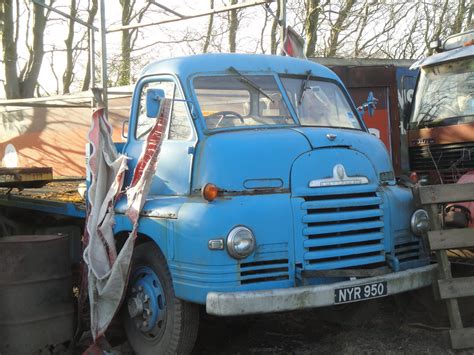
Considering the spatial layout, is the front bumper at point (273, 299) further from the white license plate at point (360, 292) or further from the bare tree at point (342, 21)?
the bare tree at point (342, 21)

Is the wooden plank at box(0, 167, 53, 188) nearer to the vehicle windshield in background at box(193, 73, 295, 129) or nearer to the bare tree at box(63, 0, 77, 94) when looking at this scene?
the vehicle windshield in background at box(193, 73, 295, 129)

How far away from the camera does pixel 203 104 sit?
4.59 metres

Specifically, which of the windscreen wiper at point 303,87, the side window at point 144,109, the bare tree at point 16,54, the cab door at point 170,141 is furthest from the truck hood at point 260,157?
the bare tree at point 16,54

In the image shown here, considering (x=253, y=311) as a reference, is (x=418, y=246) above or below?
above

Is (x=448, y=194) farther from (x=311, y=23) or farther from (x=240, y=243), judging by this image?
(x=311, y=23)

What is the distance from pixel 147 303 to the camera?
4.43 m

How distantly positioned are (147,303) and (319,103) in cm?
223

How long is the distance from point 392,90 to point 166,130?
7712 mm

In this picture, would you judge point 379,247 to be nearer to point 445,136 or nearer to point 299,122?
point 299,122

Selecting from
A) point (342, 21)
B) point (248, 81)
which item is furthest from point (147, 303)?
point (342, 21)

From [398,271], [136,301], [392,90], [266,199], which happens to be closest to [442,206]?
[398,271]

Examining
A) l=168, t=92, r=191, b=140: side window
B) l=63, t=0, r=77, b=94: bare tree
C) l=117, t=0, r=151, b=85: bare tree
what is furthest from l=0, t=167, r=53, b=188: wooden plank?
l=63, t=0, r=77, b=94: bare tree

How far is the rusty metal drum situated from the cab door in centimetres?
93

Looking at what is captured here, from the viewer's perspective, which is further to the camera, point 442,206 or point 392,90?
point 392,90
